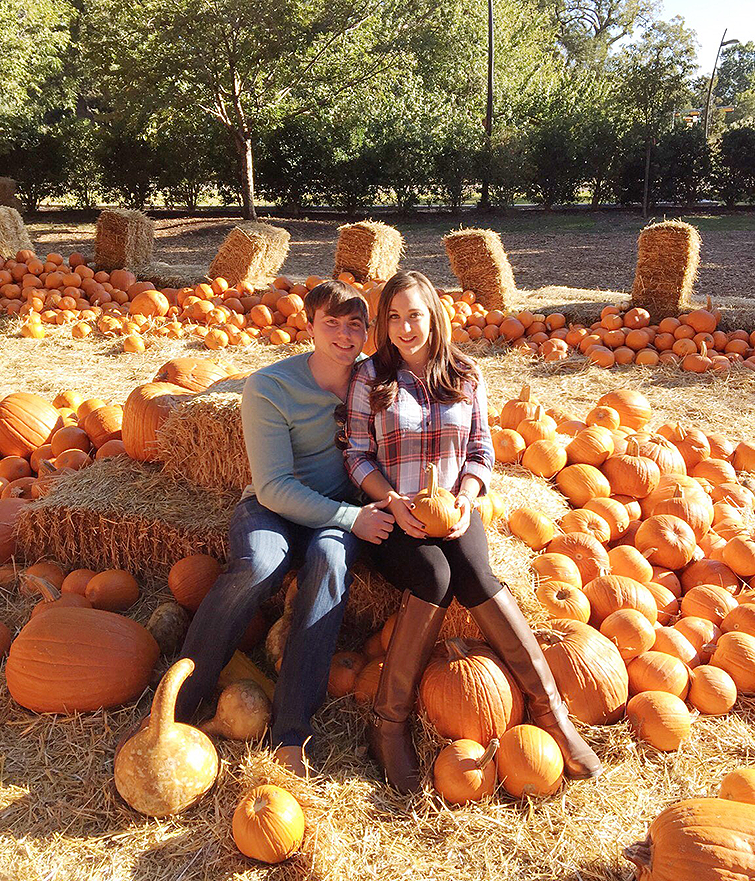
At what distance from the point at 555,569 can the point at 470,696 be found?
0.79 meters

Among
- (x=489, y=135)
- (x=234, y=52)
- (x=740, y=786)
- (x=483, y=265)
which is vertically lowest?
(x=740, y=786)

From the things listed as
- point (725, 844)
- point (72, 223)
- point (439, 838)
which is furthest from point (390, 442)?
point (72, 223)

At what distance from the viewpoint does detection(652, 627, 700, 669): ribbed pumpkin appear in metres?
2.77

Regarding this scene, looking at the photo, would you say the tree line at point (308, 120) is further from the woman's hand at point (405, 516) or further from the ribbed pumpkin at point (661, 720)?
the ribbed pumpkin at point (661, 720)

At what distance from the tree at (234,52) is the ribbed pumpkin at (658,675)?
16285 mm

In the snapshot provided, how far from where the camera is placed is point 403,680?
2395 mm

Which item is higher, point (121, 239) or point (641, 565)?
point (121, 239)

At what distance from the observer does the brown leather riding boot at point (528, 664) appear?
2.38m

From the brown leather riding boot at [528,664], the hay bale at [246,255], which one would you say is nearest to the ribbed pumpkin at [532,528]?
the brown leather riding boot at [528,664]

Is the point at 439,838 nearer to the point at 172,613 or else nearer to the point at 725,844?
the point at 725,844

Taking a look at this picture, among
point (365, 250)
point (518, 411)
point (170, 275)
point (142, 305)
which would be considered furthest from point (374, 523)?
point (170, 275)

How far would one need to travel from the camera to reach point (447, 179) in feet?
69.3

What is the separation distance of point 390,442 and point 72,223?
1904 cm

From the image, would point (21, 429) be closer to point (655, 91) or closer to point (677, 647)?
point (677, 647)
